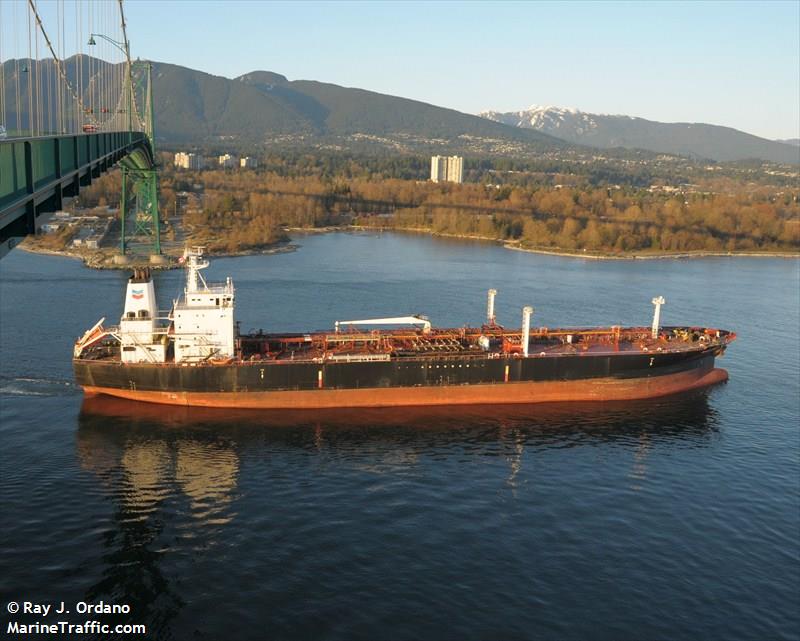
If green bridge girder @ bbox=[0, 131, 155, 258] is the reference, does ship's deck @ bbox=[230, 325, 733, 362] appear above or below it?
below

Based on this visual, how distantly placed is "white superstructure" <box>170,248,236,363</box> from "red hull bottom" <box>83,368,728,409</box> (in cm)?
130

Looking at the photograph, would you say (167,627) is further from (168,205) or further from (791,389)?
(168,205)

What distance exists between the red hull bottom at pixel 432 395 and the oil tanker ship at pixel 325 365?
0.03 metres

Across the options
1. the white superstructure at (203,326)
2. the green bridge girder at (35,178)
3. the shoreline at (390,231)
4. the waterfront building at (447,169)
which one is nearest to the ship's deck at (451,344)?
the white superstructure at (203,326)

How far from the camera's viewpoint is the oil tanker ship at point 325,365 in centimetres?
2189

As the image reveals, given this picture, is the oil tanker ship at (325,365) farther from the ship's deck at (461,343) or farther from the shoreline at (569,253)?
the shoreline at (569,253)

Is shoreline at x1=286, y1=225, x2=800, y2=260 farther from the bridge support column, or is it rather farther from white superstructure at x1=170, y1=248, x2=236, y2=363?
white superstructure at x1=170, y1=248, x2=236, y2=363

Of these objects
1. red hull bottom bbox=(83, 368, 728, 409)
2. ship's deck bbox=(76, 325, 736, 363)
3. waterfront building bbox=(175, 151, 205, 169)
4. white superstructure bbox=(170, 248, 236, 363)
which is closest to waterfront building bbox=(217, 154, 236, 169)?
waterfront building bbox=(175, 151, 205, 169)

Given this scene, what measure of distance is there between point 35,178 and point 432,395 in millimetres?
15128

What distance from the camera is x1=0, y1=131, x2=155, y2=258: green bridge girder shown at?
8.22 meters

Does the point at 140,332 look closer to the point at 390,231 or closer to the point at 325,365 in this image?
the point at 325,365

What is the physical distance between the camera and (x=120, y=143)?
2397 cm

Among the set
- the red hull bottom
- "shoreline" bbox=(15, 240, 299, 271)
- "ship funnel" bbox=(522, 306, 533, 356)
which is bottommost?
the red hull bottom

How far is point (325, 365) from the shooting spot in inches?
875
